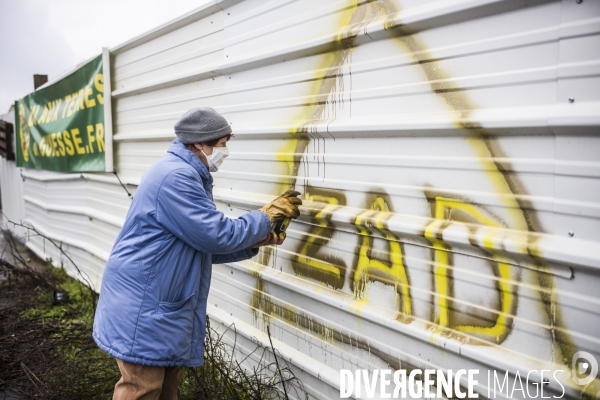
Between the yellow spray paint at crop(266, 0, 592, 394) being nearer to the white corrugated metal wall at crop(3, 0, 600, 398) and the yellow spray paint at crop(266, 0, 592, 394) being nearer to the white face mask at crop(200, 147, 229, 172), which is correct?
the white corrugated metal wall at crop(3, 0, 600, 398)

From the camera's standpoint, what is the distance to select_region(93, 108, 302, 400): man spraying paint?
2486 mm

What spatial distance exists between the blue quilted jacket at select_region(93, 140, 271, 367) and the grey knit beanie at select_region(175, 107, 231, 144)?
0.29 ft

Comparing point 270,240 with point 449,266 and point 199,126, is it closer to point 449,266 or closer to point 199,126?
point 199,126

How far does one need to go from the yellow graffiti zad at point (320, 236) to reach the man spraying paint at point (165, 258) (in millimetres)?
235

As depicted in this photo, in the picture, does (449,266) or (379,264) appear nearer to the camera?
(449,266)

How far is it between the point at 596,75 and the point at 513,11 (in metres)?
0.40

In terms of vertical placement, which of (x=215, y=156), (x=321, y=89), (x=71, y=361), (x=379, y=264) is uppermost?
(x=321, y=89)

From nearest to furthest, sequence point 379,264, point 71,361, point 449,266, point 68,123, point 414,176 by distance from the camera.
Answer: point 449,266, point 414,176, point 379,264, point 71,361, point 68,123

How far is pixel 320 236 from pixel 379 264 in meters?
0.45

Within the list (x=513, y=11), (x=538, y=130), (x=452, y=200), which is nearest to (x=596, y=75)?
(x=538, y=130)

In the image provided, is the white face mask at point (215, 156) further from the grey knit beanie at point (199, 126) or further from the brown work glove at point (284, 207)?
the brown work glove at point (284, 207)

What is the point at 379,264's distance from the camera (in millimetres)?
2510

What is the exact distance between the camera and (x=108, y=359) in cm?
413

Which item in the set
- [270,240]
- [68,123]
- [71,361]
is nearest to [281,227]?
[270,240]
